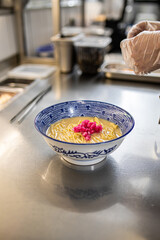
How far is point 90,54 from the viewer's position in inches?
56.5

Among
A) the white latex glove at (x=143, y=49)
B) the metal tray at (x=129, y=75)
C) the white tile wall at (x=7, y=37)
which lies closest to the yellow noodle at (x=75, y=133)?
the white latex glove at (x=143, y=49)

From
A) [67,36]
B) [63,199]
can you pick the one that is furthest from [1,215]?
[67,36]

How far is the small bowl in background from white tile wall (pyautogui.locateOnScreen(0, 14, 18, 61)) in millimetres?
451

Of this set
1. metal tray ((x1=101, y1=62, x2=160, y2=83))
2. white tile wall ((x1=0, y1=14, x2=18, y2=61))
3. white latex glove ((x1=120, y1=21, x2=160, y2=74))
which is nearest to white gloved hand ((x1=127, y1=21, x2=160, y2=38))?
white latex glove ((x1=120, y1=21, x2=160, y2=74))

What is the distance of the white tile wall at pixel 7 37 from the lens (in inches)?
59.7

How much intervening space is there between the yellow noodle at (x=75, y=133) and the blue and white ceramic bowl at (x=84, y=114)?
0.06 ft

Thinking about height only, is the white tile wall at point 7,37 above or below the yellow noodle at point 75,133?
above

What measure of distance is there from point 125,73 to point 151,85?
155mm

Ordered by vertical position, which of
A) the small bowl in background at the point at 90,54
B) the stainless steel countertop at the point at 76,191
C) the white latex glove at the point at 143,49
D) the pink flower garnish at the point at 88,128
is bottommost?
the stainless steel countertop at the point at 76,191

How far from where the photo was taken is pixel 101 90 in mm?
1283

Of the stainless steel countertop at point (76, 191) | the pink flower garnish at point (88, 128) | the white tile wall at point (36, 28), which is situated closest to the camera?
the stainless steel countertop at point (76, 191)

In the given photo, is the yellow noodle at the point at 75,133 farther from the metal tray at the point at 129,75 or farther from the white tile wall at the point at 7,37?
the white tile wall at the point at 7,37

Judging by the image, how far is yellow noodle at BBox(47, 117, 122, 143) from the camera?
67 cm

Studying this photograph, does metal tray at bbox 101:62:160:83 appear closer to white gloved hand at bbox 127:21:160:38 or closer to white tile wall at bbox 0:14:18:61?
white gloved hand at bbox 127:21:160:38
